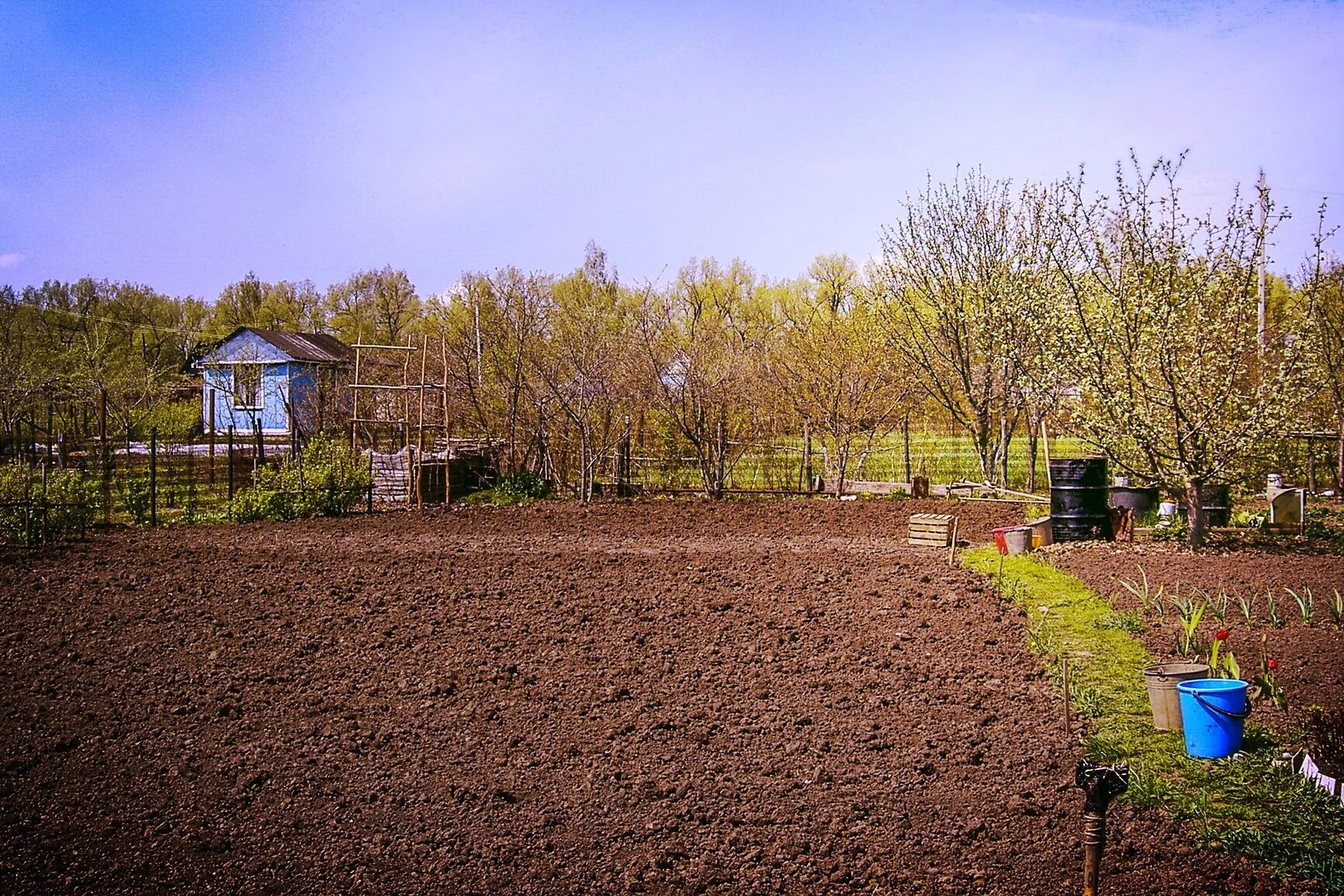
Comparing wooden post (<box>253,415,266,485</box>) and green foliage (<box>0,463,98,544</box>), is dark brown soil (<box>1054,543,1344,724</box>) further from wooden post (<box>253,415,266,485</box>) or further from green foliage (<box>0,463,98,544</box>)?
green foliage (<box>0,463,98,544</box>)

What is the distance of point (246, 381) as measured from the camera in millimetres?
31266

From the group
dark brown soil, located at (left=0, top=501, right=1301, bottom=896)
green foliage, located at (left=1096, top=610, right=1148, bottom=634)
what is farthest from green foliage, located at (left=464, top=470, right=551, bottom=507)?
green foliage, located at (left=1096, top=610, right=1148, bottom=634)

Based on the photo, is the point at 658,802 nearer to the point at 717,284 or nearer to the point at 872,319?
the point at 872,319

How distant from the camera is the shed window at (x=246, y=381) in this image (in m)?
29.4

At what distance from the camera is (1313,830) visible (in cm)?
426

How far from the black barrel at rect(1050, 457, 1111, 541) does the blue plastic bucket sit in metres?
6.78

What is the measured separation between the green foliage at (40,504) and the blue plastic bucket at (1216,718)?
41.4 ft

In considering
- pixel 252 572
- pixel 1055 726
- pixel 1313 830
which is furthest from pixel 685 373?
pixel 1313 830

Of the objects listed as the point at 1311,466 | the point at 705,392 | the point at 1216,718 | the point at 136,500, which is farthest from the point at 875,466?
the point at 1216,718

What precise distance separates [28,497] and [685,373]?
10.1 meters

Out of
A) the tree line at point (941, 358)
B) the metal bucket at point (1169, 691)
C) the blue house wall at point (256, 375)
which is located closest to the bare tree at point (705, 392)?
the tree line at point (941, 358)

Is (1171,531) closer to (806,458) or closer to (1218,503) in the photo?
(1218,503)

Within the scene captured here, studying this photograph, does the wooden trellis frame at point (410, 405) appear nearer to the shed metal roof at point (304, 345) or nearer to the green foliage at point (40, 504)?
the green foliage at point (40, 504)

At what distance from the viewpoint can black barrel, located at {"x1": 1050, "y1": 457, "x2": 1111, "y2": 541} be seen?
11680mm
